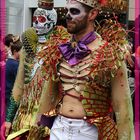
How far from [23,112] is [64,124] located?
4.77ft

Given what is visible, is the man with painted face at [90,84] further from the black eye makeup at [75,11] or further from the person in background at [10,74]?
the person in background at [10,74]

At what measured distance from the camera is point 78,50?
128 inches

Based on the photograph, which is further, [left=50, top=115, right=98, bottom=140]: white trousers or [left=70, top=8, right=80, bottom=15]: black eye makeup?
[left=70, top=8, right=80, bottom=15]: black eye makeup

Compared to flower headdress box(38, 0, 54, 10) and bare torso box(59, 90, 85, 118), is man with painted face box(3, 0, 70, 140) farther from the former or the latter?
bare torso box(59, 90, 85, 118)

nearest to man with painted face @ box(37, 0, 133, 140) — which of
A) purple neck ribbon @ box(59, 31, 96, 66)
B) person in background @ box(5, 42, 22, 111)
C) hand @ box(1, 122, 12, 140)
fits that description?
purple neck ribbon @ box(59, 31, 96, 66)

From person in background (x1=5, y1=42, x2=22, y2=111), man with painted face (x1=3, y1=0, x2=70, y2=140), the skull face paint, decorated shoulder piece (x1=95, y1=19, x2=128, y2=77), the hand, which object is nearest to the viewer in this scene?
decorated shoulder piece (x1=95, y1=19, x2=128, y2=77)

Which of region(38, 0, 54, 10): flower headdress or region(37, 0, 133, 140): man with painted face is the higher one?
region(38, 0, 54, 10): flower headdress

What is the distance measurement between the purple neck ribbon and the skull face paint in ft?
4.86

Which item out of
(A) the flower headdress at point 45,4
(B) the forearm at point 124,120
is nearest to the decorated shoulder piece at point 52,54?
(B) the forearm at point 124,120

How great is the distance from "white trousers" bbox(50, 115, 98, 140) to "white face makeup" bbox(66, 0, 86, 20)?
1.97 feet

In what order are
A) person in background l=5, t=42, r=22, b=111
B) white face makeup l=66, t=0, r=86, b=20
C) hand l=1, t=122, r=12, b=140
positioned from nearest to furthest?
1. white face makeup l=66, t=0, r=86, b=20
2. hand l=1, t=122, r=12, b=140
3. person in background l=5, t=42, r=22, b=111

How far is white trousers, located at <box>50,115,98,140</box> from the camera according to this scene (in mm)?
3197

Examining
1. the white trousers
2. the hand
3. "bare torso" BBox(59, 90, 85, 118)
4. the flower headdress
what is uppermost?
the flower headdress

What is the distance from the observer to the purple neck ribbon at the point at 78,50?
10.6ft
